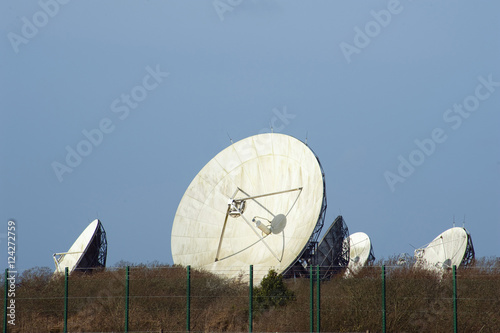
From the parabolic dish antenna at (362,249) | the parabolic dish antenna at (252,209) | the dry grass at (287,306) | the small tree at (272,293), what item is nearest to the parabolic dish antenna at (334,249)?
the parabolic dish antenna at (252,209)

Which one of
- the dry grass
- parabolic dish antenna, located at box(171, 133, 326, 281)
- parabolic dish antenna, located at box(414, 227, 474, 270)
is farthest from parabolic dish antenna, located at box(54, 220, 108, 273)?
parabolic dish antenna, located at box(414, 227, 474, 270)

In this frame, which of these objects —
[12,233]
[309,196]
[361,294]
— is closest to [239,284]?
[309,196]

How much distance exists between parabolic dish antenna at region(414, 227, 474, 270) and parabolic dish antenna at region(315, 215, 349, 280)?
470 centimetres

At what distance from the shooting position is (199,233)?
140 feet

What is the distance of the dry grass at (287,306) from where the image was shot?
2845cm

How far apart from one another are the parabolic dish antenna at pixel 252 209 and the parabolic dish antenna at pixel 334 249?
334 cm

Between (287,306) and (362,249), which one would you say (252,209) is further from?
(362,249)

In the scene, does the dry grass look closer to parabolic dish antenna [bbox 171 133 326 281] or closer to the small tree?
the small tree

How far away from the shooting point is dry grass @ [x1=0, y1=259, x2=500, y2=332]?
2845cm

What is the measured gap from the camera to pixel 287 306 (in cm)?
2945

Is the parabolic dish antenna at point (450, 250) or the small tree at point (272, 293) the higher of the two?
the parabolic dish antenna at point (450, 250)

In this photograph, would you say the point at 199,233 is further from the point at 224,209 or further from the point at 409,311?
the point at 409,311

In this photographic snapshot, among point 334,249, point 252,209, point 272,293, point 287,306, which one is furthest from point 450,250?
point 287,306

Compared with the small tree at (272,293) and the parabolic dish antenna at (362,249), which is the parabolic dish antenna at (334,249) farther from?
the parabolic dish antenna at (362,249)
